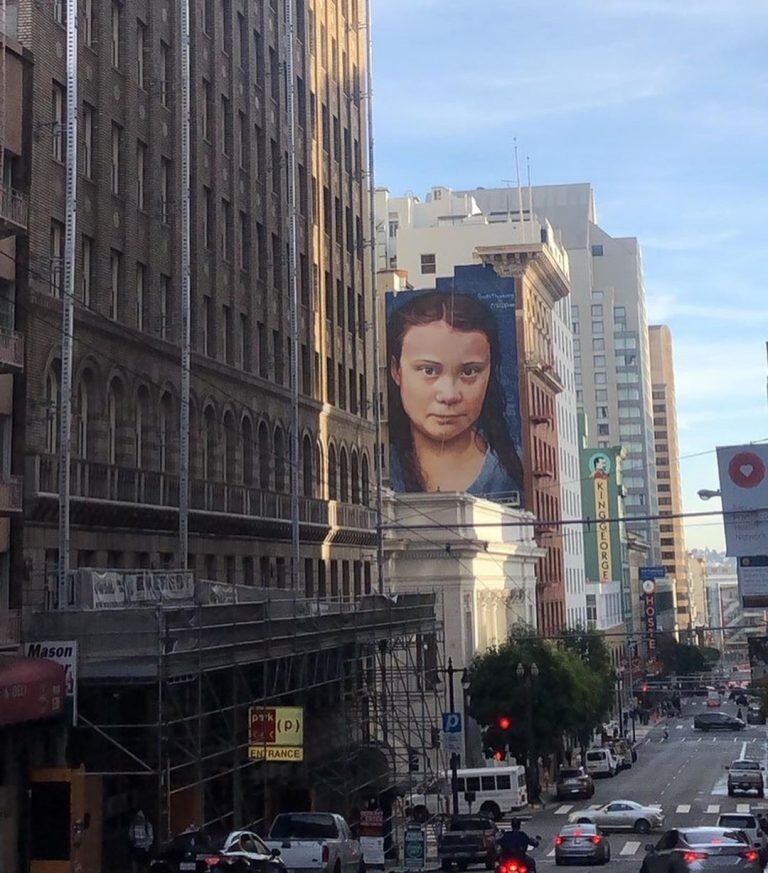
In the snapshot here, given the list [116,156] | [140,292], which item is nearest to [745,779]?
[140,292]

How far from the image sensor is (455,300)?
10631 cm

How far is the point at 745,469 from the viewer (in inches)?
1812

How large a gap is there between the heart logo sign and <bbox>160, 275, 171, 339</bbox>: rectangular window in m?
17.7

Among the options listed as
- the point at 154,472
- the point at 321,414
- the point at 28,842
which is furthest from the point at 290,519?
the point at 28,842

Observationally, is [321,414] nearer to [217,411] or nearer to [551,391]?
[217,411]

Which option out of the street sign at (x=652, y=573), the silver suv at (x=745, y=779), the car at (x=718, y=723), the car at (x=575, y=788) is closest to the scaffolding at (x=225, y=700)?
the car at (x=575, y=788)

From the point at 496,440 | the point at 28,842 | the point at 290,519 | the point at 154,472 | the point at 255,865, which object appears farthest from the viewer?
the point at 496,440

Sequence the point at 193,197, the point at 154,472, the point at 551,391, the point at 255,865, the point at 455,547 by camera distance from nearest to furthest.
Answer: the point at 255,865
the point at 154,472
the point at 193,197
the point at 455,547
the point at 551,391

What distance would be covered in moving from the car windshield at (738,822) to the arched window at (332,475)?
21727 millimetres

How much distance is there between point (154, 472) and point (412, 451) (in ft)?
214

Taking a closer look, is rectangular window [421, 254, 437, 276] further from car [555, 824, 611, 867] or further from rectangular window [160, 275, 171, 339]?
car [555, 824, 611, 867]

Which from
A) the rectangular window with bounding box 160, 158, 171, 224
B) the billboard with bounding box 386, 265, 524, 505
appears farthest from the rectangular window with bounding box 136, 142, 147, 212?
the billboard with bounding box 386, 265, 524, 505

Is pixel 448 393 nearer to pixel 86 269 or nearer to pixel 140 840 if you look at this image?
pixel 86 269

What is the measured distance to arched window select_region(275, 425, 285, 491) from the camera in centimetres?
5312
